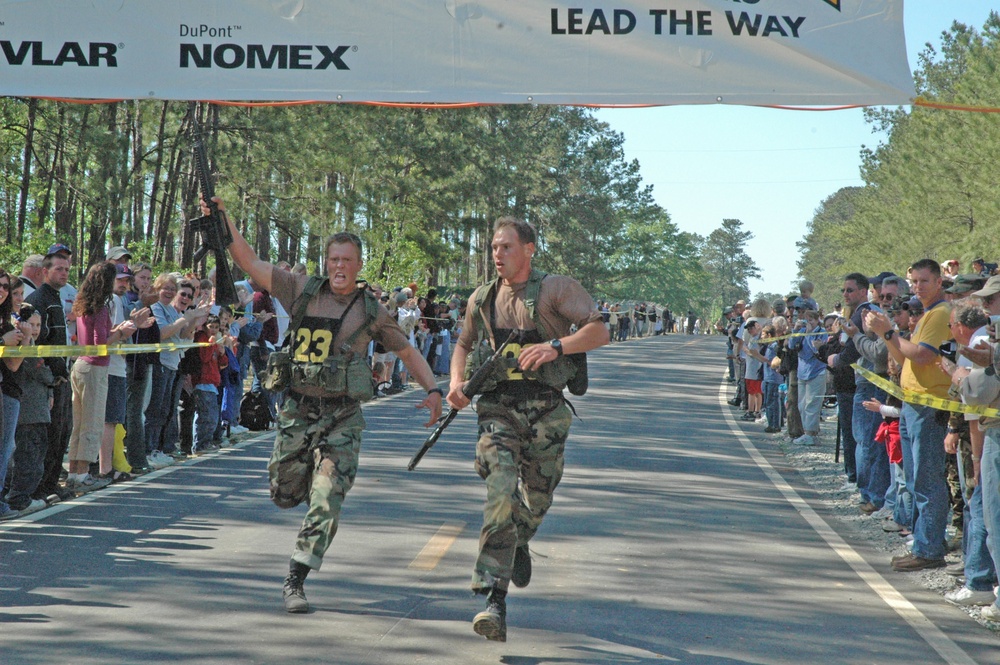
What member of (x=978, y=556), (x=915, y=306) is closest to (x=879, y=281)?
(x=915, y=306)

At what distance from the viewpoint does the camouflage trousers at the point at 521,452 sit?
636 cm

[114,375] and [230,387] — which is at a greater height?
[114,375]

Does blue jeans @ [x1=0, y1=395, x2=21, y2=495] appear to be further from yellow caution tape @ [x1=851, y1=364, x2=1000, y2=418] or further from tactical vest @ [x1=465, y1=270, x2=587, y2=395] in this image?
yellow caution tape @ [x1=851, y1=364, x2=1000, y2=418]

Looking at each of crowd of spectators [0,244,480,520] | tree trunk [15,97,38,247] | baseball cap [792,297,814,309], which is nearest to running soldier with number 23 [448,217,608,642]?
crowd of spectators [0,244,480,520]

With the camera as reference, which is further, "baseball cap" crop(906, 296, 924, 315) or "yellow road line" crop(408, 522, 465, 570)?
"baseball cap" crop(906, 296, 924, 315)

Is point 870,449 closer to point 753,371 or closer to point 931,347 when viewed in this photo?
point 931,347

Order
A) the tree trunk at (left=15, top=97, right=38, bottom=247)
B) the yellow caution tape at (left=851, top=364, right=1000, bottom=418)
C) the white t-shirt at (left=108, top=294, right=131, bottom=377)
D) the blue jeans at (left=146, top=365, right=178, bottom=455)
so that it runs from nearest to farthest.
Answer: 1. the yellow caution tape at (left=851, top=364, right=1000, bottom=418)
2. the white t-shirt at (left=108, top=294, right=131, bottom=377)
3. the blue jeans at (left=146, top=365, right=178, bottom=455)
4. the tree trunk at (left=15, top=97, right=38, bottom=247)

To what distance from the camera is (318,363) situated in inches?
271

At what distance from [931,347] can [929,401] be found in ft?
1.30

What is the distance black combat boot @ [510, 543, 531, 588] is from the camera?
22.2ft

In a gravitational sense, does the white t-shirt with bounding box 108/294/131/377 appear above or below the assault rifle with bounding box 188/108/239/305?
below

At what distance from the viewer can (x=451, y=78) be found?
25.5ft

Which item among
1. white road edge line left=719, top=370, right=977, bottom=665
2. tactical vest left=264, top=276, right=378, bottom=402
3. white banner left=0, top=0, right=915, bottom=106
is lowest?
white road edge line left=719, top=370, right=977, bottom=665

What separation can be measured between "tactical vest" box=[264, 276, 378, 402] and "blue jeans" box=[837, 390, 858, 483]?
6.35 metres
